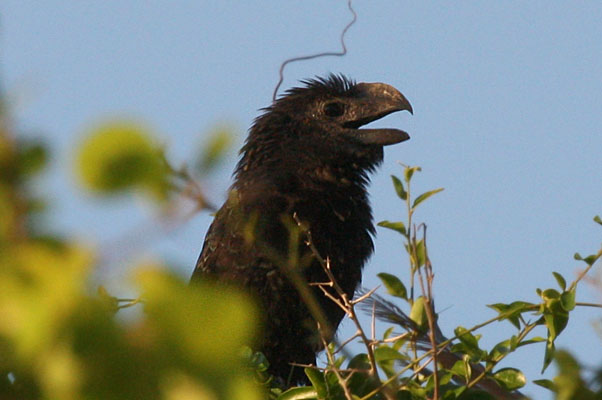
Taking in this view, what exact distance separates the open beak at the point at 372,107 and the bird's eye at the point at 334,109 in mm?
58

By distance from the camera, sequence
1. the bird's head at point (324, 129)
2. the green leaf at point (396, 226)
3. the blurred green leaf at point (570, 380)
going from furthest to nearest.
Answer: the bird's head at point (324, 129), the green leaf at point (396, 226), the blurred green leaf at point (570, 380)

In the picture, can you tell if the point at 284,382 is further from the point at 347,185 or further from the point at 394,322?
the point at 394,322

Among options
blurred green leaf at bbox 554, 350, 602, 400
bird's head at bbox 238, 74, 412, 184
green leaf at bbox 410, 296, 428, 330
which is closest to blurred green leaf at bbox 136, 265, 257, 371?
blurred green leaf at bbox 554, 350, 602, 400

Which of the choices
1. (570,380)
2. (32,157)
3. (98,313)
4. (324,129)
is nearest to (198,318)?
(98,313)

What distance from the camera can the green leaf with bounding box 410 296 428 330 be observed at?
9.07 feet

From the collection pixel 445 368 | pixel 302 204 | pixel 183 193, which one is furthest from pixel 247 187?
pixel 183 193

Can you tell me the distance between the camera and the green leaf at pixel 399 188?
9.63ft

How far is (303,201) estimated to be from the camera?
4496 millimetres

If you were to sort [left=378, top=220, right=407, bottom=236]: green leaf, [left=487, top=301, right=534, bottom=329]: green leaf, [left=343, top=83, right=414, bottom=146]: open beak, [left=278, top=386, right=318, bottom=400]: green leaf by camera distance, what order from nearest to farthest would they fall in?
[left=487, top=301, right=534, bottom=329]: green leaf < [left=378, top=220, right=407, bottom=236]: green leaf < [left=278, top=386, right=318, bottom=400]: green leaf < [left=343, top=83, right=414, bottom=146]: open beak

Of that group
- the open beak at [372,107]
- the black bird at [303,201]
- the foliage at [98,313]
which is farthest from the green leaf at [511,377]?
the foliage at [98,313]

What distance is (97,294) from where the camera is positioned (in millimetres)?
710

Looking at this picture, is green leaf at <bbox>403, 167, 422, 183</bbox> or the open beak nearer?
green leaf at <bbox>403, 167, 422, 183</bbox>

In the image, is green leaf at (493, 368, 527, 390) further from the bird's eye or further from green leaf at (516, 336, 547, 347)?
the bird's eye

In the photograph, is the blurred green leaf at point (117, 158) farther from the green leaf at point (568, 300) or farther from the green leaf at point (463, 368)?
the green leaf at point (463, 368)
